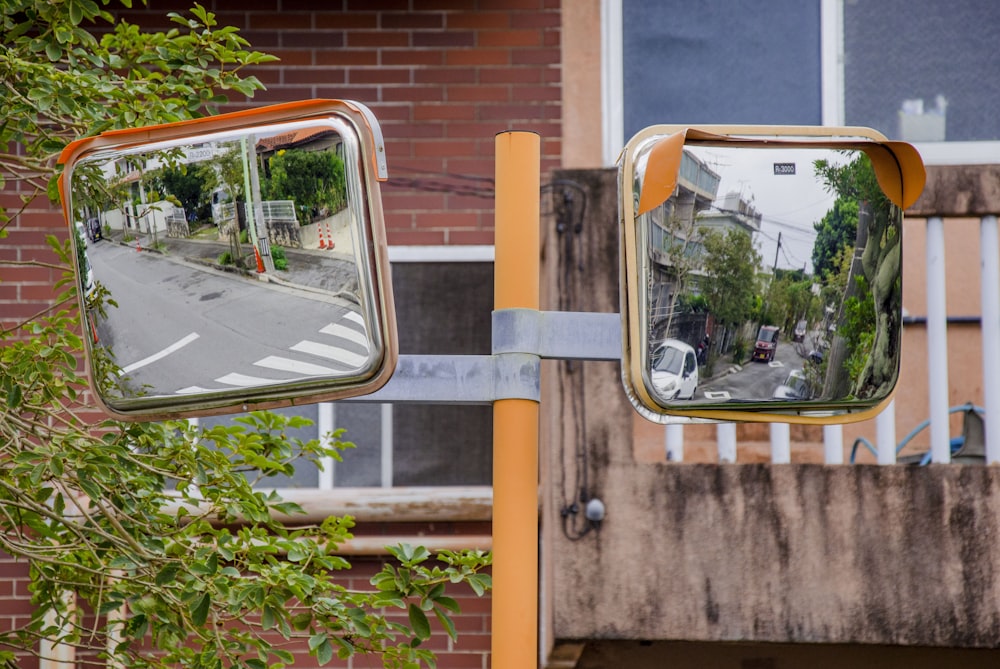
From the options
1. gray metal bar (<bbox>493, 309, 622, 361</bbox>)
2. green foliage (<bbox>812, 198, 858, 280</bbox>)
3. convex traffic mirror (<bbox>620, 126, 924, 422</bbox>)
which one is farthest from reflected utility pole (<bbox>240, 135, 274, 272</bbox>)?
green foliage (<bbox>812, 198, 858, 280</bbox>)

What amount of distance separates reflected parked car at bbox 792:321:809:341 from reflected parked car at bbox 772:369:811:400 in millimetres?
60

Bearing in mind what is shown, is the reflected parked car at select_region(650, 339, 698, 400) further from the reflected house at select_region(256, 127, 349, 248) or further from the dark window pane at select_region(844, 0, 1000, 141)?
the dark window pane at select_region(844, 0, 1000, 141)

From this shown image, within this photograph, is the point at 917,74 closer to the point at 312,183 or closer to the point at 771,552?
the point at 771,552

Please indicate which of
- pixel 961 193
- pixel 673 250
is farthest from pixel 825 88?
pixel 673 250

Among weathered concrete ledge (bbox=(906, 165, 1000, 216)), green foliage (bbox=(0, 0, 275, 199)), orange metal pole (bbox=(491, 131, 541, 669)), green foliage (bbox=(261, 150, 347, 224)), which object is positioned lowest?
orange metal pole (bbox=(491, 131, 541, 669))

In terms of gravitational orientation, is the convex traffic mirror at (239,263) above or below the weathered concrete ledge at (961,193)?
below

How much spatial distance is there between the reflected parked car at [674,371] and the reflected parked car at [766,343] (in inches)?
5.2

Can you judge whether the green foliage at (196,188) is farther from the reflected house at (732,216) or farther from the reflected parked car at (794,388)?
the reflected parked car at (794,388)

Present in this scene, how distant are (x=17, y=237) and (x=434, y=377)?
401 cm

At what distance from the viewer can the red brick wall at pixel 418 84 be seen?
5.80 metres

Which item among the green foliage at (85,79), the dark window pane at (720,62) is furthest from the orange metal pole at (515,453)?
the dark window pane at (720,62)

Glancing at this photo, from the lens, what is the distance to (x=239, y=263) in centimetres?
226

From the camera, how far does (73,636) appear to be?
3496 mm

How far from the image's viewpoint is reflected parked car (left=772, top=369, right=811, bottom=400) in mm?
2285
